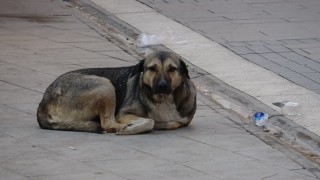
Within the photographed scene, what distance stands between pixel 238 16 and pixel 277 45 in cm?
229

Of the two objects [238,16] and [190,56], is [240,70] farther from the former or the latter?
[238,16]

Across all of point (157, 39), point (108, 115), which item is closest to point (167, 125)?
Answer: point (108, 115)

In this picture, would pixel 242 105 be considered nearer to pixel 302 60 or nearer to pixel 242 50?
pixel 302 60

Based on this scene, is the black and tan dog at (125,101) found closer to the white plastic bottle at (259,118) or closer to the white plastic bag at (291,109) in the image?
the white plastic bottle at (259,118)

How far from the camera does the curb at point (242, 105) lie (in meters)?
9.49

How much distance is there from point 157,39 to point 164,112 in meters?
4.79

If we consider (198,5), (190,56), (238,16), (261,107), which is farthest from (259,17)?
(261,107)

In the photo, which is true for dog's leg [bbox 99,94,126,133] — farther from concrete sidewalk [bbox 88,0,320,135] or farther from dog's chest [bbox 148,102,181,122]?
concrete sidewalk [bbox 88,0,320,135]

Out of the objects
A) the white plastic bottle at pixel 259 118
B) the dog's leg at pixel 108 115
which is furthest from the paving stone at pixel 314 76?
the dog's leg at pixel 108 115

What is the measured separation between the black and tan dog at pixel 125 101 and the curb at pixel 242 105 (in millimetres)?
845

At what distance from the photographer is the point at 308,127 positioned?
32.9 ft

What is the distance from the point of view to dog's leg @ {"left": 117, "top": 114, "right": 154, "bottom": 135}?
9.33 m

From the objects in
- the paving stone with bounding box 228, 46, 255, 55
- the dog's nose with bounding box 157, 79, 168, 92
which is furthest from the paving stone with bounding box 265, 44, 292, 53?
the dog's nose with bounding box 157, 79, 168, 92

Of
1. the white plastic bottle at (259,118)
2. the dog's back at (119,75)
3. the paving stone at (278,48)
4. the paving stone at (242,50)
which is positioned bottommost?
the paving stone at (242,50)
